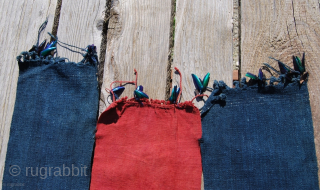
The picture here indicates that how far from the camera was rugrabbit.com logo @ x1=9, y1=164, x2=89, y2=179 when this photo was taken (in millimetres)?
1259

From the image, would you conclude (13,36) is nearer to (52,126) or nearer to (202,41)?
(52,126)

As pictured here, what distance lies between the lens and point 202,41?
144cm

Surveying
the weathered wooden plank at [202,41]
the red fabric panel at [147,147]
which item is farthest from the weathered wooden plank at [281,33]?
the red fabric panel at [147,147]

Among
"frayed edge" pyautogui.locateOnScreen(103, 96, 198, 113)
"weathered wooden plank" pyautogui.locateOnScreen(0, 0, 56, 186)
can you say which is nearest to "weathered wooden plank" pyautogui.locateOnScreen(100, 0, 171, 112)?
"frayed edge" pyautogui.locateOnScreen(103, 96, 198, 113)

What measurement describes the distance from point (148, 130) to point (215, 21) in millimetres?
714

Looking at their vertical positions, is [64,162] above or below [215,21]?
below

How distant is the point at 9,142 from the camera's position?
4.22ft

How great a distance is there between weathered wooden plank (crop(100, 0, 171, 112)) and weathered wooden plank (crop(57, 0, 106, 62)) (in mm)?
71

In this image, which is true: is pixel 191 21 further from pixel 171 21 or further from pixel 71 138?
pixel 71 138

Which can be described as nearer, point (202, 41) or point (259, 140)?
point (259, 140)

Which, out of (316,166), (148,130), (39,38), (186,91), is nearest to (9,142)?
(39,38)

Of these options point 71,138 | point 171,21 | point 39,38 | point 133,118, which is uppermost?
point 171,21

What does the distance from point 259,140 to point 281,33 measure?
0.61m

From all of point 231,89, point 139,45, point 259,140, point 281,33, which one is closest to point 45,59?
point 139,45
